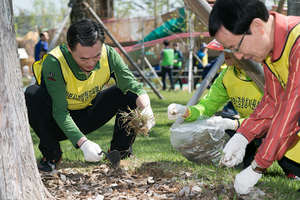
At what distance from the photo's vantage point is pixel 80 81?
277 centimetres

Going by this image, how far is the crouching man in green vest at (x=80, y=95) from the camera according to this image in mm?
2449

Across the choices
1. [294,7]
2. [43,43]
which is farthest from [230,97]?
[43,43]

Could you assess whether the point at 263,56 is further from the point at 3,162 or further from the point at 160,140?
the point at 160,140

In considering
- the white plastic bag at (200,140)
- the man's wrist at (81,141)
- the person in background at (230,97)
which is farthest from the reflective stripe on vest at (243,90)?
the man's wrist at (81,141)

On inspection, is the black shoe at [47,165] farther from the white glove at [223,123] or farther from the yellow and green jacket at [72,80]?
the white glove at [223,123]

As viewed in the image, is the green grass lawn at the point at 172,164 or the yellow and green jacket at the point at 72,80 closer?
the green grass lawn at the point at 172,164

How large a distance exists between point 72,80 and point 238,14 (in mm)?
1661

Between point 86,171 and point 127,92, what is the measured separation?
806 mm

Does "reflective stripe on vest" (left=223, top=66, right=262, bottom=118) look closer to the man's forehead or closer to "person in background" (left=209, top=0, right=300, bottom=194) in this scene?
"person in background" (left=209, top=0, right=300, bottom=194)

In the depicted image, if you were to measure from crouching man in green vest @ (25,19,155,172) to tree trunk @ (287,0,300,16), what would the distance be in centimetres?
165

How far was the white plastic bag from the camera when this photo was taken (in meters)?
2.64

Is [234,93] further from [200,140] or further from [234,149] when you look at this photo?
[234,149]

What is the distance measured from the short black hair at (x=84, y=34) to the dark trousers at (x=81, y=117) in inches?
22.2

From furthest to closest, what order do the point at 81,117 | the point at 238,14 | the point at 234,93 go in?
1. the point at 81,117
2. the point at 234,93
3. the point at 238,14
